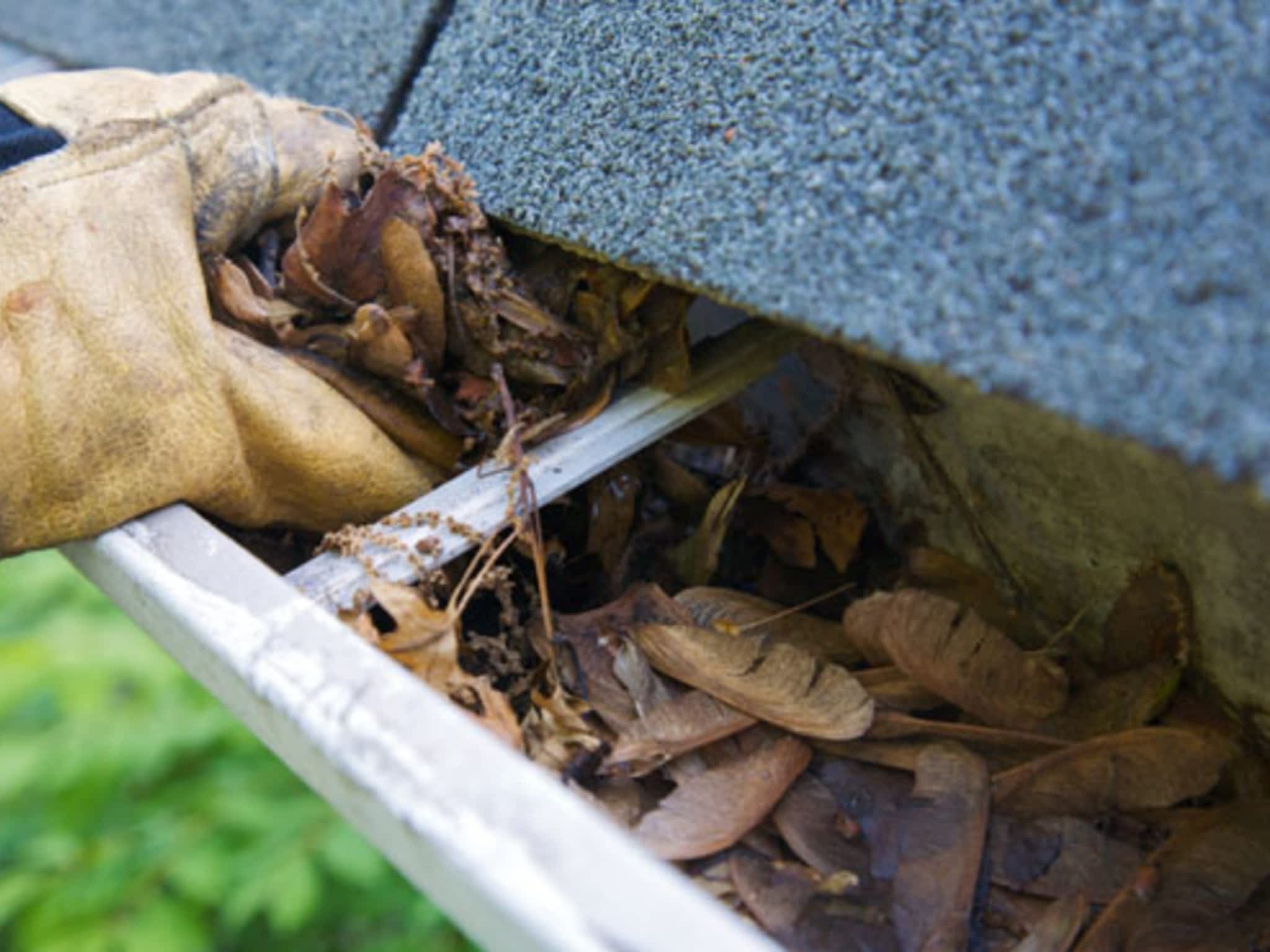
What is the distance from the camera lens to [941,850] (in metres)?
0.84

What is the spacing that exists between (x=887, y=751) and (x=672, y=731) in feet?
0.56

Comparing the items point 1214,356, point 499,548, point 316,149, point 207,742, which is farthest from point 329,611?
point 207,742

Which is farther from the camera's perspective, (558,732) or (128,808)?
(128,808)

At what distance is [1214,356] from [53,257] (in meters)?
0.74

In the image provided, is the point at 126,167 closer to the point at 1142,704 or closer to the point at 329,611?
the point at 329,611

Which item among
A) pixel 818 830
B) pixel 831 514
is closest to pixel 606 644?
pixel 818 830

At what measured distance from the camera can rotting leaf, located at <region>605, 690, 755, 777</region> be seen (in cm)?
85

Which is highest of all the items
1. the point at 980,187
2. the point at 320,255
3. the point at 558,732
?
the point at 980,187

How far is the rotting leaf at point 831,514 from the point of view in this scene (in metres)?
1.15

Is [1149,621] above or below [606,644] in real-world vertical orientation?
above

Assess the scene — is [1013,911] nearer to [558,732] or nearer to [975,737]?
[975,737]

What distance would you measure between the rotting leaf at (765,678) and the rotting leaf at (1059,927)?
172mm

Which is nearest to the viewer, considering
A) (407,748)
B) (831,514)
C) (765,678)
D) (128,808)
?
(407,748)

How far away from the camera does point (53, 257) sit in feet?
2.80
